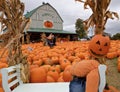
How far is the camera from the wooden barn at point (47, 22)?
99.2 ft

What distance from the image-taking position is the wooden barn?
1191 inches

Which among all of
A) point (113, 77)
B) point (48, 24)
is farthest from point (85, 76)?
point (48, 24)

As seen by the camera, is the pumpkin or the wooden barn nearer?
the pumpkin

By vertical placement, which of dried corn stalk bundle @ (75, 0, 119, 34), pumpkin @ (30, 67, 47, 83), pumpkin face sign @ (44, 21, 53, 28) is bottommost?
pumpkin @ (30, 67, 47, 83)

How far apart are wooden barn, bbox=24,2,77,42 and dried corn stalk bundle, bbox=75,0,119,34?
81.9ft

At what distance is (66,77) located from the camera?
4375 millimetres

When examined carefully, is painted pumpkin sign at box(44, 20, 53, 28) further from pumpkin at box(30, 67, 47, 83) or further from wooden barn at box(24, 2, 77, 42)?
pumpkin at box(30, 67, 47, 83)

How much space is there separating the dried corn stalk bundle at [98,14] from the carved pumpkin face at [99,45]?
0.20 meters

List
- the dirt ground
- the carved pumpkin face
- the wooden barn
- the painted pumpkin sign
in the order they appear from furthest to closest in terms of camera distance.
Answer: the painted pumpkin sign → the wooden barn → the dirt ground → the carved pumpkin face

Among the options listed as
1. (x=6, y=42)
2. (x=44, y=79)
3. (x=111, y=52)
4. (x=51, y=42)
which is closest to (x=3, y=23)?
(x=6, y=42)

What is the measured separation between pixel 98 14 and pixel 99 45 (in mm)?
452

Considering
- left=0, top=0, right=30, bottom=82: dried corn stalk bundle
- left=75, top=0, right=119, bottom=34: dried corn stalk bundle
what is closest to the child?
left=75, top=0, right=119, bottom=34: dried corn stalk bundle

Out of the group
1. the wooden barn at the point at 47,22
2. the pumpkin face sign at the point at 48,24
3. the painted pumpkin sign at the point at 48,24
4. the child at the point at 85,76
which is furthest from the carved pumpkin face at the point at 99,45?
the painted pumpkin sign at the point at 48,24

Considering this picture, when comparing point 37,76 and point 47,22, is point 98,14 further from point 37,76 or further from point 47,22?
point 47,22
